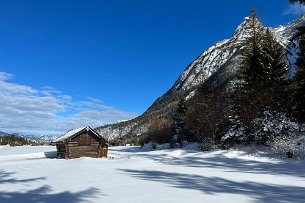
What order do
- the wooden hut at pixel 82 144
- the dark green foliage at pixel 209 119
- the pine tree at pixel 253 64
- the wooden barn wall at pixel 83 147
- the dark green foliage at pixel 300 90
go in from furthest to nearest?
the dark green foliage at pixel 209 119
the wooden barn wall at pixel 83 147
the wooden hut at pixel 82 144
the pine tree at pixel 253 64
the dark green foliage at pixel 300 90

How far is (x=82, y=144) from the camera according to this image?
4559 cm

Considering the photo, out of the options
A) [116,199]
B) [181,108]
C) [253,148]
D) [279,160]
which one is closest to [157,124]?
[181,108]

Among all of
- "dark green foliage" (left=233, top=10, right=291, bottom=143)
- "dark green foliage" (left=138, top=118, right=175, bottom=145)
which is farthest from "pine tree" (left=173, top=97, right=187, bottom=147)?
"dark green foliage" (left=233, top=10, right=291, bottom=143)

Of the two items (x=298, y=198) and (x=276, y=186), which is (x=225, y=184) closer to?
(x=276, y=186)

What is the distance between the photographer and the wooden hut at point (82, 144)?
44.4 metres

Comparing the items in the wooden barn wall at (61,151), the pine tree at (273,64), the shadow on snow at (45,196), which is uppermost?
the pine tree at (273,64)

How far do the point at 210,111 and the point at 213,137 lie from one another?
364cm

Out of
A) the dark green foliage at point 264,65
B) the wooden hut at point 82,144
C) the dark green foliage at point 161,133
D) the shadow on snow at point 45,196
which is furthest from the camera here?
the dark green foliage at point 161,133

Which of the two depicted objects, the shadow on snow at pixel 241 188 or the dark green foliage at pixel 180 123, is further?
the dark green foliage at pixel 180 123

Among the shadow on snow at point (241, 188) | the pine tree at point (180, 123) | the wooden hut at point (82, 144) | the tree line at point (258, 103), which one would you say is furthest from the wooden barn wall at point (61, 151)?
the shadow on snow at point (241, 188)

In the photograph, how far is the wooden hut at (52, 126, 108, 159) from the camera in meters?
44.4

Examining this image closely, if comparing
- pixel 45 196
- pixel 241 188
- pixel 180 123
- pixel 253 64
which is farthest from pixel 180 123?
pixel 45 196

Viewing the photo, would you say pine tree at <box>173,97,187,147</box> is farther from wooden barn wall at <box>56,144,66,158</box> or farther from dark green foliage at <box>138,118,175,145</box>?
wooden barn wall at <box>56,144,66,158</box>

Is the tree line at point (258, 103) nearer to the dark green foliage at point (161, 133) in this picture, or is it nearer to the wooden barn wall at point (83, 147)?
the wooden barn wall at point (83, 147)
